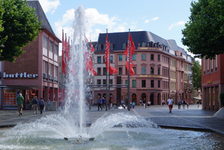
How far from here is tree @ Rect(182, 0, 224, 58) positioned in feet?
71.6

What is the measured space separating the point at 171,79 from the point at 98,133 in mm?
97064

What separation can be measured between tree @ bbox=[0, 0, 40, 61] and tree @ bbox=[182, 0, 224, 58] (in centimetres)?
1208

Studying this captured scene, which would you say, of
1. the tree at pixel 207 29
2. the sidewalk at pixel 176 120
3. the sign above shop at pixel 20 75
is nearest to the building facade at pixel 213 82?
the sidewalk at pixel 176 120

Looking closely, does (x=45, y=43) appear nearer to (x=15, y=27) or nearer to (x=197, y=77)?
(x=15, y=27)

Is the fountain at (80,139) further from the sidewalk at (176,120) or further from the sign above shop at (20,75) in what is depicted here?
the sign above shop at (20,75)

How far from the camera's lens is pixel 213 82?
4734 cm

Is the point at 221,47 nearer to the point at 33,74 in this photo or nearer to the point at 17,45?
the point at 17,45

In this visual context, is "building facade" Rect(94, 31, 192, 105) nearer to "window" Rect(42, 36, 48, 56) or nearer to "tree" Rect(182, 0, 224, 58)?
"window" Rect(42, 36, 48, 56)

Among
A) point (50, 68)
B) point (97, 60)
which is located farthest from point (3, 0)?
point (97, 60)

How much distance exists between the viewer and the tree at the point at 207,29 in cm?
2183

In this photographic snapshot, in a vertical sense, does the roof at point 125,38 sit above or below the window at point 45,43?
above

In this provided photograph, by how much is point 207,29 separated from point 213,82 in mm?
25120

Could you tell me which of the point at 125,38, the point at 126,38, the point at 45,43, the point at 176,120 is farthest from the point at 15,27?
the point at 125,38

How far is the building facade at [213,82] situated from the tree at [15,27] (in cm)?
2265
